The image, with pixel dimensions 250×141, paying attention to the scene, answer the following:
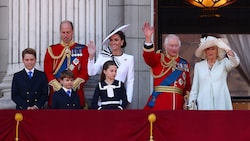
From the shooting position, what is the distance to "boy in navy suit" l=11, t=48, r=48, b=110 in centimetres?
1175

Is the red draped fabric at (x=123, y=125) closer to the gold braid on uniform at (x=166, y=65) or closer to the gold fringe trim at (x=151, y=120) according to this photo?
the gold fringe trim at (x=151, y=120)

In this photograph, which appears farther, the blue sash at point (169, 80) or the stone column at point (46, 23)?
the stone column at point (46, 23)

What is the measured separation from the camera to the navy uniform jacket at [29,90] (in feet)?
38.5

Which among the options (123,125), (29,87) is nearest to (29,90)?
(29,87)

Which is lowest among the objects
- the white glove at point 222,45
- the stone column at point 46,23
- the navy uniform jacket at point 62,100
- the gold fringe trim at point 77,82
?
the navy uniform jacket at point 62,100

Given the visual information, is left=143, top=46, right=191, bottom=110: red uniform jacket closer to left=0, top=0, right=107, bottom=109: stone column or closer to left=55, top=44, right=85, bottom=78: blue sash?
left=55, top=44, right=85, bottom=78: blue sash

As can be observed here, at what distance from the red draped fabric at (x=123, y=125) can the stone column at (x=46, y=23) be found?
2.14m

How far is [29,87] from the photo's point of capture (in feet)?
38.6

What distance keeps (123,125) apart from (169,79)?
1155mm

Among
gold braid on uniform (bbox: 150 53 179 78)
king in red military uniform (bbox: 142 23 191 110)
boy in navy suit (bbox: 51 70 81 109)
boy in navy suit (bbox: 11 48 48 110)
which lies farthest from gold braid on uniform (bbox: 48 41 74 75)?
gold braid on uniform (bbox: 150 53 179 78)

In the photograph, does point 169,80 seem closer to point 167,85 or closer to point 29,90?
point 167,85

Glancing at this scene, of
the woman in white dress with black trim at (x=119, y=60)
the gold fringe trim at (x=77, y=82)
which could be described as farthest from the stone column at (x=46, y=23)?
the gold fringe trim at (x=77, y=82)

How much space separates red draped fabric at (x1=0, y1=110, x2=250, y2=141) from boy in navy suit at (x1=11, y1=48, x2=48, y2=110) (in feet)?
2.10

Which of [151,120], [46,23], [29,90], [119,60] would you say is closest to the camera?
[151,120]
